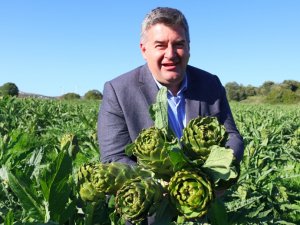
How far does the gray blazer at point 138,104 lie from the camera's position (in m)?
2.19

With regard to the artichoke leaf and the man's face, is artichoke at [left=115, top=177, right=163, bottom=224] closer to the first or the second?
the artichoke leaf

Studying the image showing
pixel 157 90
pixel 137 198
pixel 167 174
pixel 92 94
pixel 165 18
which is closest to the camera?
pixel 137 198

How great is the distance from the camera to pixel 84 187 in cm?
104

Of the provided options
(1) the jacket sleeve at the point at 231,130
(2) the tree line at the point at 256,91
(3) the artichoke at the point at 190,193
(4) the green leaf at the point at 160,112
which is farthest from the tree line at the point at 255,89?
(3) the artichoke at the point at 190,193

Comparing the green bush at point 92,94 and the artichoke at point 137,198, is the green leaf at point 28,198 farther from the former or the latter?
the green bush at point 92,94

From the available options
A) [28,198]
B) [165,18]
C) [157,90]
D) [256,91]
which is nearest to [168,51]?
[165,18]

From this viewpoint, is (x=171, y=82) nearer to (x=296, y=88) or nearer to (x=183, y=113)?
(x=183, y=113)

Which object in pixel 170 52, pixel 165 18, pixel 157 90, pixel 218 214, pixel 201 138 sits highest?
pixel 165 18

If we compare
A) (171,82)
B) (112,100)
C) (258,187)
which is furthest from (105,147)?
(258,187)

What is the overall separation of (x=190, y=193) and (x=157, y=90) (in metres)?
1.42

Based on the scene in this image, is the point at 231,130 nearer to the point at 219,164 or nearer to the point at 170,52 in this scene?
the point at 170,52

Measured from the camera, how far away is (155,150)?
3.18ft

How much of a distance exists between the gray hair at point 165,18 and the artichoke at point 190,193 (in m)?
1.09

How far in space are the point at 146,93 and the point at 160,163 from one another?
1.36 metres
